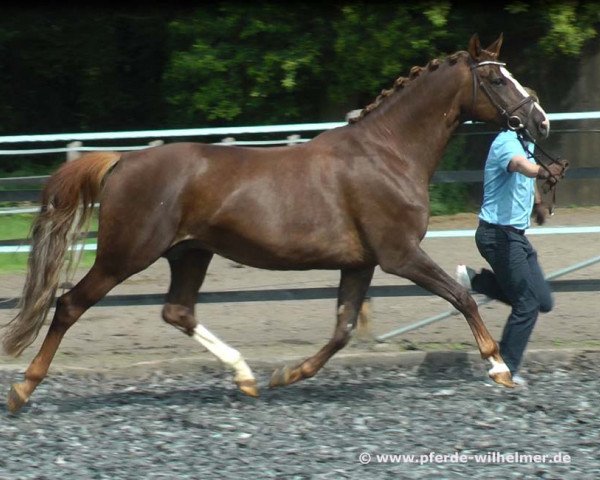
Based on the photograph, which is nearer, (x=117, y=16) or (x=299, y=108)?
(x=299, y=108)

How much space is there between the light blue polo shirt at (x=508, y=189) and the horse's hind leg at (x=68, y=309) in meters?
1.99

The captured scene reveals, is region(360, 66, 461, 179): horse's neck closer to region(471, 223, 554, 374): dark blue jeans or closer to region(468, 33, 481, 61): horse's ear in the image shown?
region(468, 33, 481, 61): horse's ear

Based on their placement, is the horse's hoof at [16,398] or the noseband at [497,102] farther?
the noseband at [497,102]

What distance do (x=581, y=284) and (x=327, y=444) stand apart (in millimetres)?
2706

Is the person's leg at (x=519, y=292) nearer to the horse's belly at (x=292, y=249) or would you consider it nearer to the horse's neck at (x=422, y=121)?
the horse's neck at (x=422, y=121)

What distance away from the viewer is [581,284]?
276 inches

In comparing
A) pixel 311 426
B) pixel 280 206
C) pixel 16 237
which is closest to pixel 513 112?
pixel 280 206

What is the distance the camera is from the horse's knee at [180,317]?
5988mm

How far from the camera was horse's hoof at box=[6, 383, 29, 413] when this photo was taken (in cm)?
550

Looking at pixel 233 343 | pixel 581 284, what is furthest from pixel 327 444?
pixel 581 284

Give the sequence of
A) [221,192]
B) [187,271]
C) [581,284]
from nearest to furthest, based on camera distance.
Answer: [221,192] < [187,271] < [581,284]

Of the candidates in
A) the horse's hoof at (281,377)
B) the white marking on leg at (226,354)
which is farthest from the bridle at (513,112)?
the white marking on leg at (226,354)

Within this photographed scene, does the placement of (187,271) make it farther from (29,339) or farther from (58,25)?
(58,25)

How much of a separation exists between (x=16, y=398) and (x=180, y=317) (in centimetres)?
96
